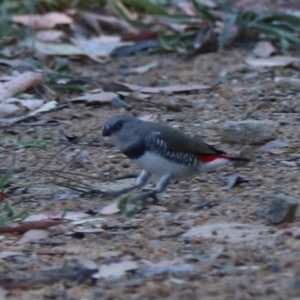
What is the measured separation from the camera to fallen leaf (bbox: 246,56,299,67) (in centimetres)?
679

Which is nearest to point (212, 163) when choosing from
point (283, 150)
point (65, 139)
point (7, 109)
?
point (283, 150)

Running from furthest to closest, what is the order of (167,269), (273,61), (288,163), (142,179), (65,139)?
1. (273,61)
2. (65,139)
3. (288,163)
4. (142,179)
5. (167,269)

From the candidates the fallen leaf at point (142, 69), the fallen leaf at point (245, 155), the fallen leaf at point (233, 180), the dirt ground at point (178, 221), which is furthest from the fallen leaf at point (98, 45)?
the fallen leaf at point (233, 180)

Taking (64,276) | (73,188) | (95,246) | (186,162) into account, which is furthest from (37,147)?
(64,276)

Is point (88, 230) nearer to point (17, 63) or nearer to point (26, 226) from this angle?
point (26, 226)

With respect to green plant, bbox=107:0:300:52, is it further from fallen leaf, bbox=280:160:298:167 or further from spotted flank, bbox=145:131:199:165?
spotted flank, bbox=145:131:199:165

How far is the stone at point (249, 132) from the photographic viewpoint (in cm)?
484

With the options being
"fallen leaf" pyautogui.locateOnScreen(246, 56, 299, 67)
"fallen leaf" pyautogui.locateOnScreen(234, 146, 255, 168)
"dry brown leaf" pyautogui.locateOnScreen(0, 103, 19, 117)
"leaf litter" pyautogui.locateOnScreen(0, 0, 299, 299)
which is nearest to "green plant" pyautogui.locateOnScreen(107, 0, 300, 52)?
"fallen leaf" pyautogui.locateOnScreen(246, 56, 299, 67)

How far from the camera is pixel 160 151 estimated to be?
13.0ft

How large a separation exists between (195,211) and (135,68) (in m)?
3.33

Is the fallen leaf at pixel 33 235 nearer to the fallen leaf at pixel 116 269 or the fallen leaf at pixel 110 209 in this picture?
the fallen leaf at pixel 110 209

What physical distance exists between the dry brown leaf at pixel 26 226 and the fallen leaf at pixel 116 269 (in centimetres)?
60

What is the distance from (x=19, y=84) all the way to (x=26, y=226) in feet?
7.78

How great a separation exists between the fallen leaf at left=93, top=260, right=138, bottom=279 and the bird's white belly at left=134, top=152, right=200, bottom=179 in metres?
0.81
